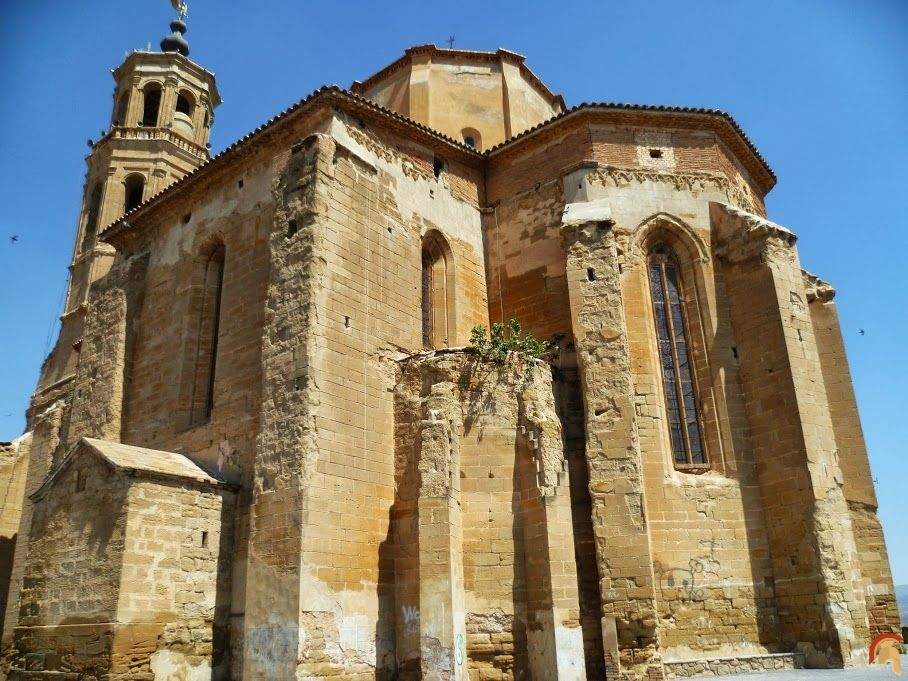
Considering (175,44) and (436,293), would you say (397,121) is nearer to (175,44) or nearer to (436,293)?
(436,293)

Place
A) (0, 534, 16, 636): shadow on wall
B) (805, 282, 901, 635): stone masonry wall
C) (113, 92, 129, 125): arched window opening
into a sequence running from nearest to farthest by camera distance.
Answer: (805, 282, 901, 635): stone masonry wall < (0, 534, 16, 636): shadow on wall < (113, 92, 129, 125): arched window opening

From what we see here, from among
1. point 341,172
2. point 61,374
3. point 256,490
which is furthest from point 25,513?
point 341,172

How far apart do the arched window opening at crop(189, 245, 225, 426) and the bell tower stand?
32.9 ft

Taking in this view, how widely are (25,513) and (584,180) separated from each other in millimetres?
16171

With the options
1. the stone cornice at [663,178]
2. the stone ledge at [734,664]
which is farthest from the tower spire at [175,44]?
the stone ledge at [734,664]

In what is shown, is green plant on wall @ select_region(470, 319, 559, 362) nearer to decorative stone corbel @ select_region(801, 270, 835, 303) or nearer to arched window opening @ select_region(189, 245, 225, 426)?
arched window opening @ select_region(189, 245, 225, 426)

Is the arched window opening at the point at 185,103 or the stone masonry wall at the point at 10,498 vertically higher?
the arched window opening at the point at 185,103

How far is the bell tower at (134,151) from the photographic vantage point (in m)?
23.9

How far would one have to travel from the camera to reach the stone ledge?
11695 millimetres

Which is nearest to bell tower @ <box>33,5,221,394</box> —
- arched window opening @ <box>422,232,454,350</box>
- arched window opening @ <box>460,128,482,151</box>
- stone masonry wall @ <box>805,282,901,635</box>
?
arched window opening @ <box>460,128,482,151</box>

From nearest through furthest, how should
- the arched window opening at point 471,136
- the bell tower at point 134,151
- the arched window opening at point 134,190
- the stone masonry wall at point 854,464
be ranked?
the stone masonry wall at point 854,464 → the arched window opening at point 471,136 → the bell tower at point 134,151 → the arched window opening at point 134,190

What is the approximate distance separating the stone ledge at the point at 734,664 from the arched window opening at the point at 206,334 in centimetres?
892

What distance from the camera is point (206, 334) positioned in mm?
14617

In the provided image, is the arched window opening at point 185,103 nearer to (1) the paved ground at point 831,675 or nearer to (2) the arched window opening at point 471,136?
(2) the arched window opening at point 471,136
